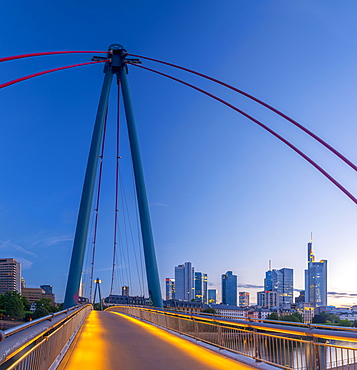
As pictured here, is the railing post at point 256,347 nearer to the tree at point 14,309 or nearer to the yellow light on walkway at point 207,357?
the yellow light on walkway at point 207,357

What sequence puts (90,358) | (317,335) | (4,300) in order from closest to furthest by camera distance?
1. (317,335)
2. (90,358)
3. (4,300)

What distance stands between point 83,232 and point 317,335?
24652 millimetres

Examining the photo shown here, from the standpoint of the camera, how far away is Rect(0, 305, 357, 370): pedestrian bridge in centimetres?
541

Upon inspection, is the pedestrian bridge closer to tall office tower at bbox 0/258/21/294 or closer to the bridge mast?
the bridge mast

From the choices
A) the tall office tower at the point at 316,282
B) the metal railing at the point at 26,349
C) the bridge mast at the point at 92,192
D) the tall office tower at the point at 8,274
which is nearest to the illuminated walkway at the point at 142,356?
the metal railing at the point at 26,349

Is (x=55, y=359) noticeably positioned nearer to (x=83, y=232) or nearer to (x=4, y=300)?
(x=83, y=232)

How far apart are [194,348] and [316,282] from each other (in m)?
86.6

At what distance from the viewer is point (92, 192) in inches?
1219

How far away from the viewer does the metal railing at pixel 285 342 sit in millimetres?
6820

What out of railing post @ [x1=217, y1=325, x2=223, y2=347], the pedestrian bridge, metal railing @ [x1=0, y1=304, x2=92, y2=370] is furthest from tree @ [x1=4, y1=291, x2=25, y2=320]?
metal railing @ [x1=0, y1=304, x2=92, y2=370]

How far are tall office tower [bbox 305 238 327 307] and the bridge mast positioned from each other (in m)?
66.1

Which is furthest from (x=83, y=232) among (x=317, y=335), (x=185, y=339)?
(x=317, y=335)

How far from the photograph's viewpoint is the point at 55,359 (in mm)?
8406

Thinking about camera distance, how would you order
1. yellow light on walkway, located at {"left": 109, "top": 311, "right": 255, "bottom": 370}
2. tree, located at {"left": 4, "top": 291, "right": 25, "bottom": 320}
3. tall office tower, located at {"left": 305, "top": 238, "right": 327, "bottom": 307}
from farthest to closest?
tall office tower, located at {"left": 305, "top": 238, "right": 327, "bottom": 307}, tree, located at {"left": 4, "top": 291, "right": 25, "bottom": 320}, yellow light on walkway, located at {"left": 109, "top": 311, "right": 255, "bottom": 370}
